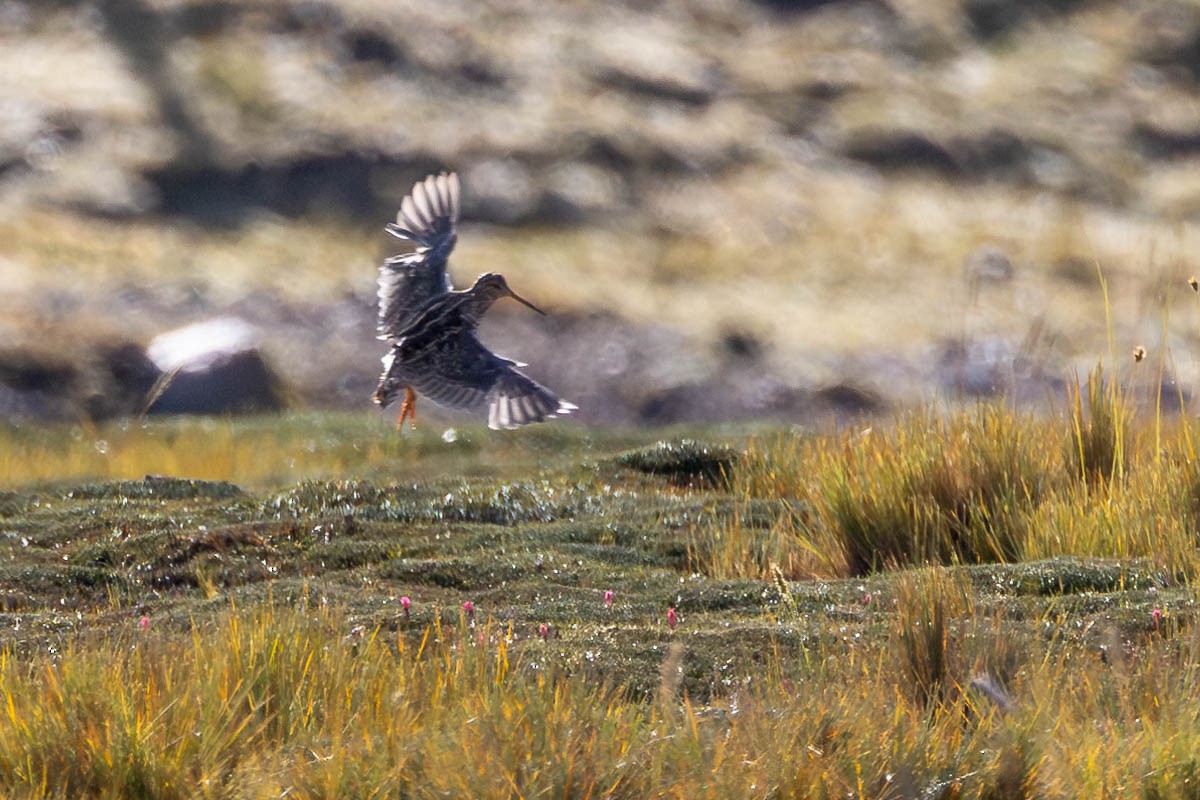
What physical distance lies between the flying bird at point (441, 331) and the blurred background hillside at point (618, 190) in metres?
5.53

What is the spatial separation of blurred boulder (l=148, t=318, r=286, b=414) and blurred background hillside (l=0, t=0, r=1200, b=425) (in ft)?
0.10

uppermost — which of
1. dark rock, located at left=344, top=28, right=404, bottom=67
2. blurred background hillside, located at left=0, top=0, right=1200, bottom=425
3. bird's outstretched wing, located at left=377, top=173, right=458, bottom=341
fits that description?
dark rock, located at left=344, top=28, right=404, bottom=67

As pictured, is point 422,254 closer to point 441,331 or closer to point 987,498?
point 441,331

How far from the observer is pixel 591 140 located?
20.5 meters

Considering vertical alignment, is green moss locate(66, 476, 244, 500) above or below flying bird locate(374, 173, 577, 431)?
below

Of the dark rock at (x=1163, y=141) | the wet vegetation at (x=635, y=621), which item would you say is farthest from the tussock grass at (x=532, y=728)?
the dark rock at (x=1163, y=141)

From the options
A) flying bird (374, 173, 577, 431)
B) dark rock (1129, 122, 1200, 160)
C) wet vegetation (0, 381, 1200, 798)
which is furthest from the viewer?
dark rock (1129, 122, 1200, 160)

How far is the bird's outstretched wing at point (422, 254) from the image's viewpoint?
333 inches

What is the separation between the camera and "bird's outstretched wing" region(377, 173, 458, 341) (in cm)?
846

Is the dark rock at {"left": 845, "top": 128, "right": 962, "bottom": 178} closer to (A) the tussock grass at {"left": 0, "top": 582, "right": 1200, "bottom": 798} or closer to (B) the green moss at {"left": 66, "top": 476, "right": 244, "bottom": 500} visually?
(B) the green moss at {"left": 66, "top": 476, "right": 244, "bottom": 500}

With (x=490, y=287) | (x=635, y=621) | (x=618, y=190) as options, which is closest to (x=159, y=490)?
(x=490, y=287)

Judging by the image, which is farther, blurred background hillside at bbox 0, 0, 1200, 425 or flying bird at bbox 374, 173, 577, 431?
blurred background hillside at bbox 0, 0, 1200, 425

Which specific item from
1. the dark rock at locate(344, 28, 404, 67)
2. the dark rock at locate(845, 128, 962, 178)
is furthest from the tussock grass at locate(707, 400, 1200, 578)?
the dark rock at locate(344, 28, 404, 67)

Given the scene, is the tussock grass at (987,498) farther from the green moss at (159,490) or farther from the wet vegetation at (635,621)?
the green moss at (159,490)
